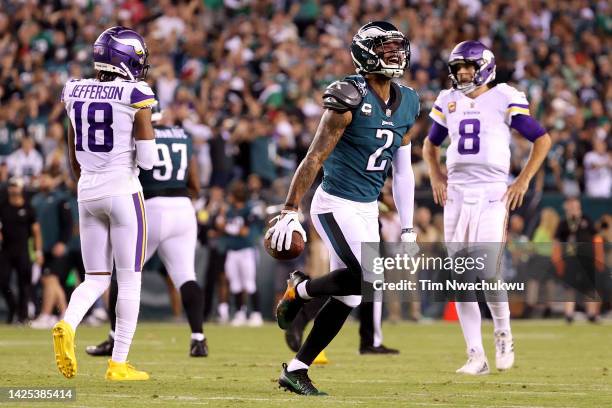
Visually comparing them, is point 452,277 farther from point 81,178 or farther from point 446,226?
point 81,178

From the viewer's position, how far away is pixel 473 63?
970 cm

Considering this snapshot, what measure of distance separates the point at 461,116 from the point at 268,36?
→ 12539 millimetres

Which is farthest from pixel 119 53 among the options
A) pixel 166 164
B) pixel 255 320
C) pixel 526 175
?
pixel 255 320

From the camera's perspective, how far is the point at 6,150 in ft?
61.0

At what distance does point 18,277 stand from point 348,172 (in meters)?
9.94

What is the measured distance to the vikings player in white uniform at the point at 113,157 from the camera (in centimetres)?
816

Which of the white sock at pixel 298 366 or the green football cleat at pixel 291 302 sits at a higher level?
the green football cleat at pixel 291 302

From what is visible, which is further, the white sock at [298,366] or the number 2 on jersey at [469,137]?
the number 2 on jersey at [469,137]

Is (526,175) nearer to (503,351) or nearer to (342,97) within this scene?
(503,351)

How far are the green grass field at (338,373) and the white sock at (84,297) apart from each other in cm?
40

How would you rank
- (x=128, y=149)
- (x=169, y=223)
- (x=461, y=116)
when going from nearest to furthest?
(x=128, y=149)
(x=461, y=116)
(x=169, y=223)

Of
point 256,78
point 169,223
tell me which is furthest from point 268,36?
point 169,223

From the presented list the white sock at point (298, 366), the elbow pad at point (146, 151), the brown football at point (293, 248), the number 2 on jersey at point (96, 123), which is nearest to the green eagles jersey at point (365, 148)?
the brown football at point (293, 248)

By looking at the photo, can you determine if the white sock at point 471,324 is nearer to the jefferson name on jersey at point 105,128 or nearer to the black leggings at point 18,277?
the jefferson name on jersey at point 105,128
